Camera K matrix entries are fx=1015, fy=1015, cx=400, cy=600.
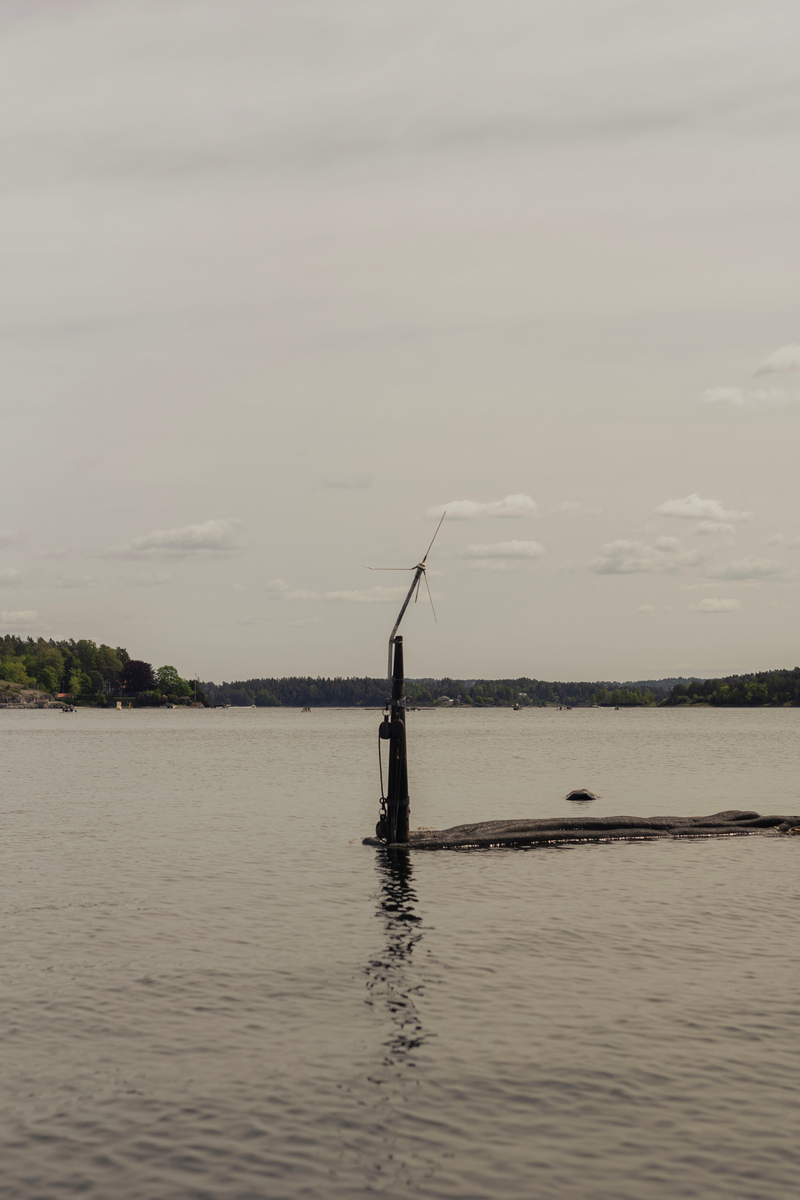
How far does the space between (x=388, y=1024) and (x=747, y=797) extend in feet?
166

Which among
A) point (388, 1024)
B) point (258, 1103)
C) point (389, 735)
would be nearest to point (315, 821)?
point (389, 735)

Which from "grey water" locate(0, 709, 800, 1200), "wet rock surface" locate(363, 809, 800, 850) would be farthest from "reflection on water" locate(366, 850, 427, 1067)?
"wet rock surface" locate(363, 809, 800, 850)

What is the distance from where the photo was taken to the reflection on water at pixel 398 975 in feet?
54.9

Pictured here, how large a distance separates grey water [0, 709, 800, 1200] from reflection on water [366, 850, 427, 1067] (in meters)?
0.07

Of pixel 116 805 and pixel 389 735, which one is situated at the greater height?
pixel 389 735

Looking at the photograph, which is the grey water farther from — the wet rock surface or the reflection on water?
the wet rock surface

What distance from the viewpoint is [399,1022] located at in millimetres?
17844

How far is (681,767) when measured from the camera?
300ft

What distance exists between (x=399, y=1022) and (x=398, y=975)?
3094 mm

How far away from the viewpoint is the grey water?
1234 centimetres

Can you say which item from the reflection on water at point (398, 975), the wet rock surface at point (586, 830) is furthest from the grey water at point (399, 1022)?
the wet rock surface at point (586, 830)

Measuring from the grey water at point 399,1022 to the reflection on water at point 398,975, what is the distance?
0.24 ft

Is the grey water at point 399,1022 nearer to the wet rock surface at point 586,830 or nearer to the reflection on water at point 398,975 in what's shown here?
the reflection on water at point 398,975

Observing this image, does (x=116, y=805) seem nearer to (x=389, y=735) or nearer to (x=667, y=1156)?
(x=389, y=735)
